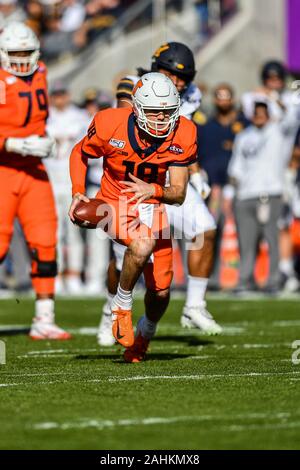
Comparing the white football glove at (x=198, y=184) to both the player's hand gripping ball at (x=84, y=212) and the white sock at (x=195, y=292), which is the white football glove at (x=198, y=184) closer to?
the white sock at (x=195, y=292)

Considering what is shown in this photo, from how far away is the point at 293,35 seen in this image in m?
16.5

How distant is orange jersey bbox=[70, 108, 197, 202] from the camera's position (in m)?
7.09

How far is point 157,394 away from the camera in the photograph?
5770 millimetres

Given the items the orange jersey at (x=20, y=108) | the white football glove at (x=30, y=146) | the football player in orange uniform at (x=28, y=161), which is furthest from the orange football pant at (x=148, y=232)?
the orange jersey at (x=20, y=108)

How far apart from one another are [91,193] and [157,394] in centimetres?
828

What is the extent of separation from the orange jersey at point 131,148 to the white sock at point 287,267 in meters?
7.29

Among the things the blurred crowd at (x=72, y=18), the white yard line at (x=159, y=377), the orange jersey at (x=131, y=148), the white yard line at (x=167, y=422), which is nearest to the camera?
the white yard line at (x=167, y=422)

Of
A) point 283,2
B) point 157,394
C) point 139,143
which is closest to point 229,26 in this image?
point 283,2

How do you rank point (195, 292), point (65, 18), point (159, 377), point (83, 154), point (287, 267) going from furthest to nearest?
point (65, 18), point (287, 267), point (195, 292), point (83, 154), point (159, 377)

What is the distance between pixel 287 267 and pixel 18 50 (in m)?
6.38

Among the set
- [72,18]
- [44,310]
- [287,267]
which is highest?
[72,18]

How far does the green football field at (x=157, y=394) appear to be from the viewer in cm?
479

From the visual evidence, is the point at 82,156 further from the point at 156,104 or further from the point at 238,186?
the point at 238,186

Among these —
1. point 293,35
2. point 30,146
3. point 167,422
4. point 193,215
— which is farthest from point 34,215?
point 293,35
